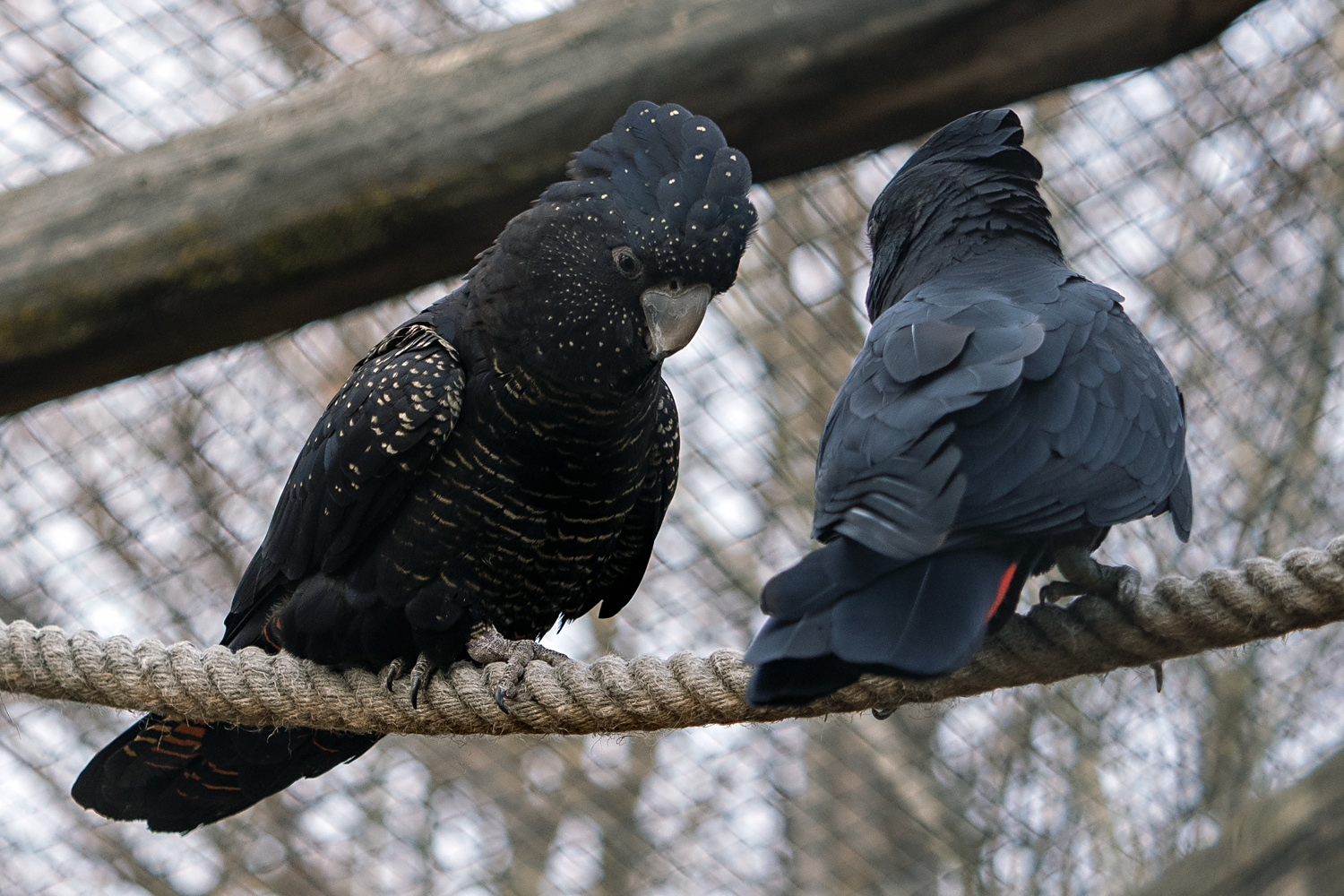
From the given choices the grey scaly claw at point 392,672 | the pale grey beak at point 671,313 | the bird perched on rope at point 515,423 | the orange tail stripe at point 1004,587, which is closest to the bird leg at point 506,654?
the bird perched on rope at point 515,423

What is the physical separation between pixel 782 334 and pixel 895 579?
2.50 meters

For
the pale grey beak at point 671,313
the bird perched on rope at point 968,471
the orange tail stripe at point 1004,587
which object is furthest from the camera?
the pale grey beak at point 671,313

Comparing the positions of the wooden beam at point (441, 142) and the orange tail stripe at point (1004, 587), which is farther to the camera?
the wooden beam at point (441, 142)

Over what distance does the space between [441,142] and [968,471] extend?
4.07 feet

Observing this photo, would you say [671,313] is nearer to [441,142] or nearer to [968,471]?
[441,142]

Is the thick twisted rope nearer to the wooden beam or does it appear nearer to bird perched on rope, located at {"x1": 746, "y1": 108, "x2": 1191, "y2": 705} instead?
bird perched on rope, located at {"x1": 746, "y1": 108, "x2": 1191, "y2": 705}

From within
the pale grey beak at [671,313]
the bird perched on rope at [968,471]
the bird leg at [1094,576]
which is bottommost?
the bird leg at [1094,576]

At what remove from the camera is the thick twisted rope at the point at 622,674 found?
1.46 m

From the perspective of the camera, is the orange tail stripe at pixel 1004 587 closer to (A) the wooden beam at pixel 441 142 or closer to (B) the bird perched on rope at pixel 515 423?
(B) the bird perched on rope at pixel 515 423

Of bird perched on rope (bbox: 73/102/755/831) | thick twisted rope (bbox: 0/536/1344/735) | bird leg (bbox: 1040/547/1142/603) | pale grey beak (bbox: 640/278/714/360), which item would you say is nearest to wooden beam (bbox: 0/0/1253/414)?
bird perched on rope (bbox: 73/102/755/831)

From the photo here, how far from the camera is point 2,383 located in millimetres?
2385

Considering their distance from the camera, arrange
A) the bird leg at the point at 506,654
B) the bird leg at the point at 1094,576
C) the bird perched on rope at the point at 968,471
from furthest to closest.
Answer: the bird leg at the point at 506,654 → the bird leg at the point at 1094,576 → the bird perched on rope at the point at 968,471

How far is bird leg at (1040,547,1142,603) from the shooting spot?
5.20 feet

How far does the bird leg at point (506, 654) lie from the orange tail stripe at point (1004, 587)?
2.39 feet
